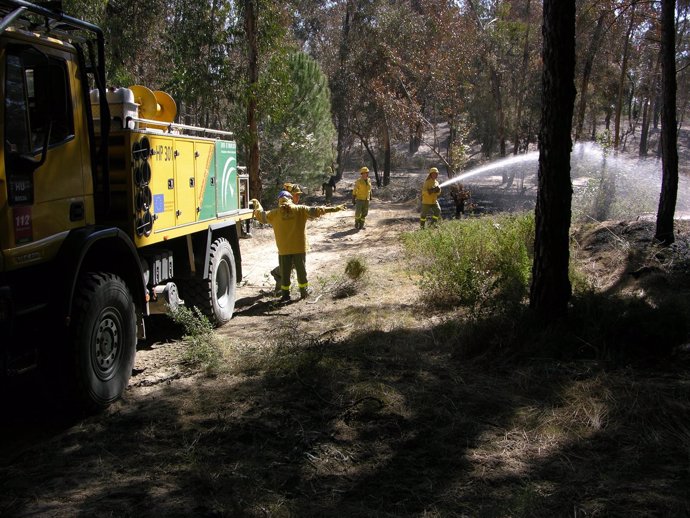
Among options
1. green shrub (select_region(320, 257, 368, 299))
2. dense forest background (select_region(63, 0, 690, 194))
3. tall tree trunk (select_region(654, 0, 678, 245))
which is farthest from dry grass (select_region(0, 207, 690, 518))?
dense forest background (select_region(63, 0, 690, 194))

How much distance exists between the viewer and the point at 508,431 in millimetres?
4328

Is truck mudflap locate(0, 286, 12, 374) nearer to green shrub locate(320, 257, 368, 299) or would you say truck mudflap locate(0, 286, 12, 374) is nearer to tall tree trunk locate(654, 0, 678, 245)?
green shrub locate(320, 257, 368, 299)

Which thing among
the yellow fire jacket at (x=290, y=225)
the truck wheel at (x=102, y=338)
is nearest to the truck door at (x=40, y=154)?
the truck wheel at (x=102, y=338)

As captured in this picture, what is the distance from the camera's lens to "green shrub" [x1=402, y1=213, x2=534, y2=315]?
742cm

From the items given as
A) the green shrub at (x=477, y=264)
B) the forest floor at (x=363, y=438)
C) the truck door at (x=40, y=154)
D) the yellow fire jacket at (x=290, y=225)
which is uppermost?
the truck door at (x=40, y=154)

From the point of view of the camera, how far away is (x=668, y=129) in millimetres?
9484

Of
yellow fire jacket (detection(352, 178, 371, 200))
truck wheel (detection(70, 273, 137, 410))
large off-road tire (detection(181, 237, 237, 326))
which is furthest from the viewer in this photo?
yellow fire jacket (detection(352, 178, 371, 200))

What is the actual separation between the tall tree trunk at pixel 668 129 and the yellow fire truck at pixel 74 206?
7.00 metres

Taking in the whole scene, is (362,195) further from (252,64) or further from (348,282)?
(348,282)

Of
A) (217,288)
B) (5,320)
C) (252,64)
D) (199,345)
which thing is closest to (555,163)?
(199,345)

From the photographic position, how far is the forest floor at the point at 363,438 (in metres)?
3.46

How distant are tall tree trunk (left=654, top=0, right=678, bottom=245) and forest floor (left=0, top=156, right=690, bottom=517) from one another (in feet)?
15.6

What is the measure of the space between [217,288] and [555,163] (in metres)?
4.50

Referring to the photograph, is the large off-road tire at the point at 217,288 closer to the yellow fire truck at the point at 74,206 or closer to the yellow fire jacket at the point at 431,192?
the yellow fire truck at the point at 74,206
